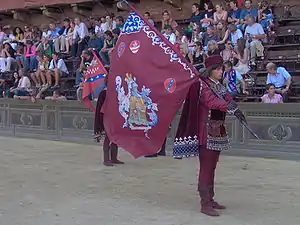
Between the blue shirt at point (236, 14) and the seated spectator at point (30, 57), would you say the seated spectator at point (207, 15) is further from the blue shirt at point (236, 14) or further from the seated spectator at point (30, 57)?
the seated spectator at point (30, 57)

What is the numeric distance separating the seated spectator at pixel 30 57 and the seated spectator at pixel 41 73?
107 cm

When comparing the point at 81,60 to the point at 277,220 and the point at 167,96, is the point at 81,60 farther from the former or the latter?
the point at 277,220

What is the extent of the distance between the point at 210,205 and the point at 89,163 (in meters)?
4.45

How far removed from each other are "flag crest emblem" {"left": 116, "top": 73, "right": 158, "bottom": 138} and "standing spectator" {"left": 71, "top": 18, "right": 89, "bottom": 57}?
1038 centimetres

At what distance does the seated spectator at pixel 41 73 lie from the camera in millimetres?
17250

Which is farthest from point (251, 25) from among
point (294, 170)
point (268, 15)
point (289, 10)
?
point (294, 170)

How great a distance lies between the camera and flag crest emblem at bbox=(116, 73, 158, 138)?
691 cm

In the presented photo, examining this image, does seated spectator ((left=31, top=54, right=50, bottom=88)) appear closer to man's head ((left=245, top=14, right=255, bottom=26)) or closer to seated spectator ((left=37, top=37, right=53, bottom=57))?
seated spectator ((left=37, top=37, right=53, bottom=57))

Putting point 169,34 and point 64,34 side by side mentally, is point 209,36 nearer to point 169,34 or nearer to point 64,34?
point 169,34

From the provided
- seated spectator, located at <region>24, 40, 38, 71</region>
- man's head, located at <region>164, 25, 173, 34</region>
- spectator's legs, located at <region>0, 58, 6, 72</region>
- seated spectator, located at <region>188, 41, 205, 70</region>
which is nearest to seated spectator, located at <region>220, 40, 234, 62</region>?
seated spectator, located at <region>188, 41, 205, 70</region>

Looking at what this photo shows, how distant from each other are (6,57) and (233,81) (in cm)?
1085

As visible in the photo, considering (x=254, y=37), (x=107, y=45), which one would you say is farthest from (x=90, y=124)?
(x=254, y=37)

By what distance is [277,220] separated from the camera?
235 inches

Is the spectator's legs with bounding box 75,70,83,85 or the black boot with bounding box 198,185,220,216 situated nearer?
the black boot with bounding box 198,185,220,216
